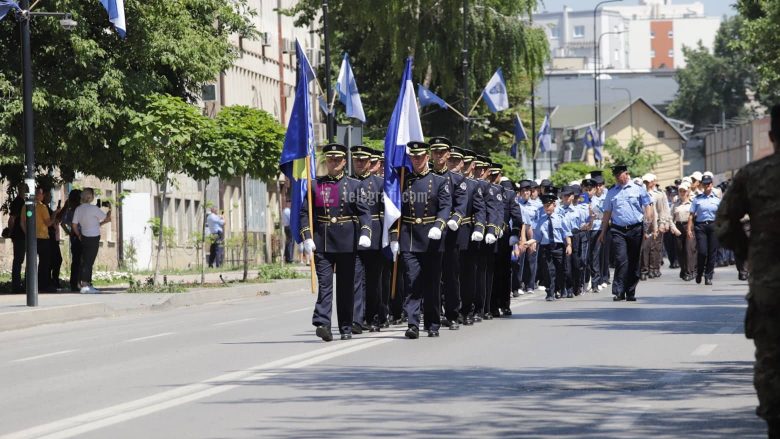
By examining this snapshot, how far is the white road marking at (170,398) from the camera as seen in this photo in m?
10.8

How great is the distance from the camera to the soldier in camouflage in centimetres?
881

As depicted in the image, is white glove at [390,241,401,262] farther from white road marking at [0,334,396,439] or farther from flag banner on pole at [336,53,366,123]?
flag banner on pole at [336,53,366,123]

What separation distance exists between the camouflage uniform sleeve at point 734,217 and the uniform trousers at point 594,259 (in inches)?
837

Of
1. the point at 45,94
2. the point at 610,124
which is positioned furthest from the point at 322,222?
the point at 610,124

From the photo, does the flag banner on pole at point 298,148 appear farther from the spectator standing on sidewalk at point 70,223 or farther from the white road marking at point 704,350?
the spectator standing on sidewalk at point 70,223

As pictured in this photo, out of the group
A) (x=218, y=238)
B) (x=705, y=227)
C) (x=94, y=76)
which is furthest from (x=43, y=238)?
(x=218, y=238)

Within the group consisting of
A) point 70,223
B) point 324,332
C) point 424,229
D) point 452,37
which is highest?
point 452,37

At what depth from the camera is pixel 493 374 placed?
1391cm

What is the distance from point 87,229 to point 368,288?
13359mm

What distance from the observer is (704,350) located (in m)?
16.1

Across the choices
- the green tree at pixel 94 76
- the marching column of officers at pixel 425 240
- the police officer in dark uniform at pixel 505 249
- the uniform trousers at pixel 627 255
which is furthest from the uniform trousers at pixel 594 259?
the green tree at pixel 94 76

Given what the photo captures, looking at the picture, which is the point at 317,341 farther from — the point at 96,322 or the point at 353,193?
the point at 96,322

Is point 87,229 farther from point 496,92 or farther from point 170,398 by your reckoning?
point 496,92

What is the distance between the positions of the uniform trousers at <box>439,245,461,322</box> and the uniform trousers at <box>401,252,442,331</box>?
0.63 metres
